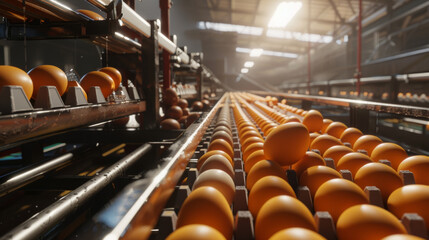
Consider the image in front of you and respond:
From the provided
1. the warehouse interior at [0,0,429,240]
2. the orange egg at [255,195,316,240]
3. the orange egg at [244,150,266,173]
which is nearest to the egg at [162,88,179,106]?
the warehouse interior at [0,0,429,240]

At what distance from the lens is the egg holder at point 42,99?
0.92m

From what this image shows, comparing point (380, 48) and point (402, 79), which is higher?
point (380, 48)

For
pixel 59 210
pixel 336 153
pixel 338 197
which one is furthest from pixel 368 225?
pixel 59 210

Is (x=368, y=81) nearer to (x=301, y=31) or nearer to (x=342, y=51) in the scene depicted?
(x=342, y=51)

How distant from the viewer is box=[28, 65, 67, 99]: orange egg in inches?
53.2

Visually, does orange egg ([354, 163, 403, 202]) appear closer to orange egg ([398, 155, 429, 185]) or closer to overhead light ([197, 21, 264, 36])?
orange egg ([398, 155, 429, 185])

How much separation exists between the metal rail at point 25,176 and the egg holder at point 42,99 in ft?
2.15

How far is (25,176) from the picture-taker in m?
1.67

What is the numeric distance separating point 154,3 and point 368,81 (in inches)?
271

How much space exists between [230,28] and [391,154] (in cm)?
2157

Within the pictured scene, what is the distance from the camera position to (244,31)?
2053cm

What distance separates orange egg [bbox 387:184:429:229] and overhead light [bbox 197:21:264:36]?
2033 centimetres

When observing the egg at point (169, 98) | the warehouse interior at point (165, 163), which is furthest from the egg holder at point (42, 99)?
the egg at point (169, 98)

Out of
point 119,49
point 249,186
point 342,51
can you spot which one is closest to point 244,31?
point 342,51
